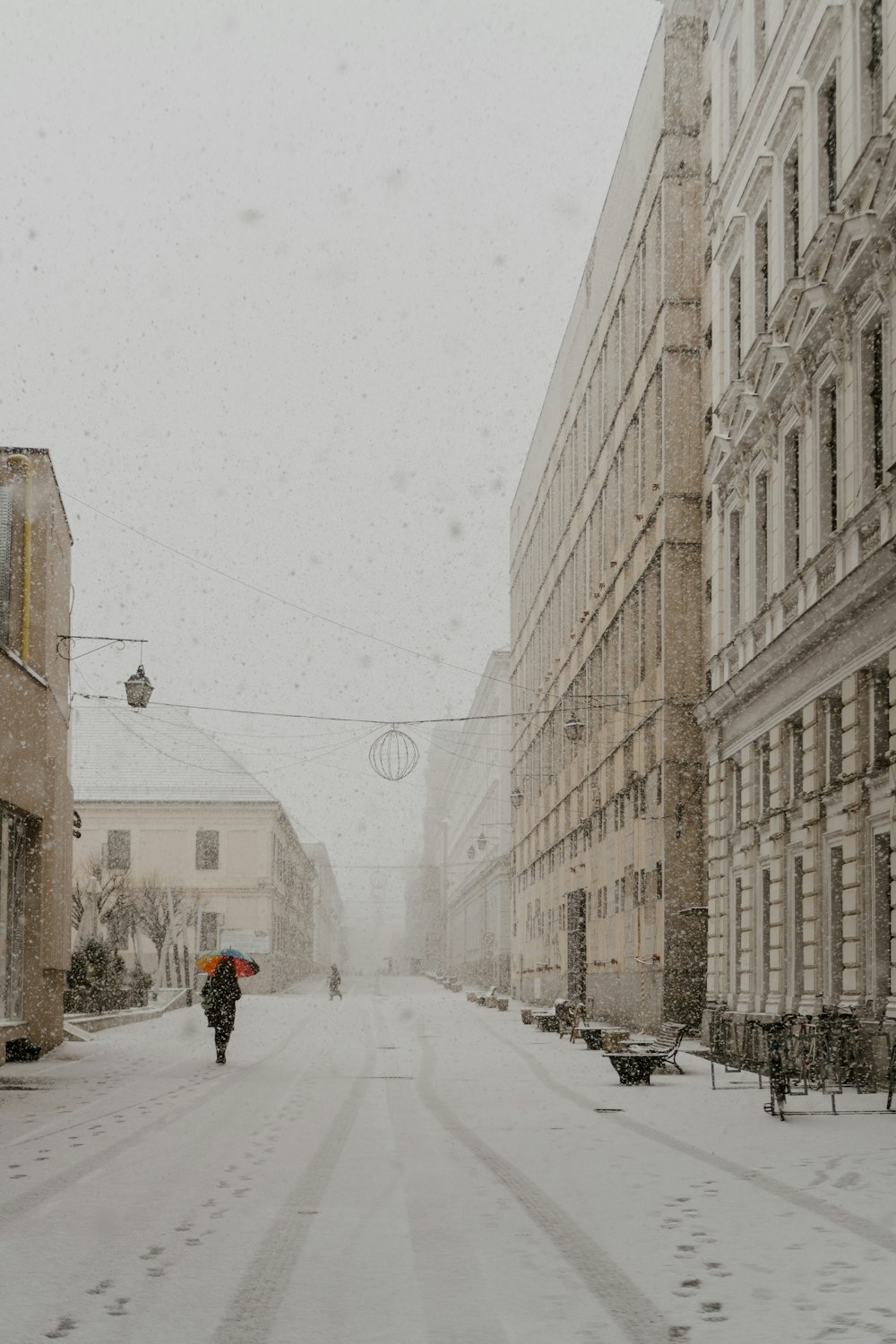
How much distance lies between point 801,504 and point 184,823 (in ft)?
212

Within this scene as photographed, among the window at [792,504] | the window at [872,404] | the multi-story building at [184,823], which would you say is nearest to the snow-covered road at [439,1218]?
the window at [872,404]

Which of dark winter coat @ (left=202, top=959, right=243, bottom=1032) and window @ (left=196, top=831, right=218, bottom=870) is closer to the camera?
dark winter coat @ (left=202, top=959, right=243, bottom=1032)

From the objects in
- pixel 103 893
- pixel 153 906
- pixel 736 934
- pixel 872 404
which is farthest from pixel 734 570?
pixel 153 906

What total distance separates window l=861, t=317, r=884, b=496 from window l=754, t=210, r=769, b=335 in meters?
5.37

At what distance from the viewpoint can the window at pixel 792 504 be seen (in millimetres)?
24672

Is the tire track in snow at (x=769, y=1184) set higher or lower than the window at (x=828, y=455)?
lower

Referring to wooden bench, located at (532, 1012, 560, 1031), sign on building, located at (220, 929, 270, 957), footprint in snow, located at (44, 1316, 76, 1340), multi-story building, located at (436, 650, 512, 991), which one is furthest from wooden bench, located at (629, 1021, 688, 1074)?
sign on building, located at (220, 929, 270, 957)

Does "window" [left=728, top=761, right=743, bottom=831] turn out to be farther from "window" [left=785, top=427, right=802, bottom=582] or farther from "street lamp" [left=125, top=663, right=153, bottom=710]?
"street lamp" [left=125, top=663, right=153, bottom=710]

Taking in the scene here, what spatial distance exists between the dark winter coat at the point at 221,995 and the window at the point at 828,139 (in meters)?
13.7

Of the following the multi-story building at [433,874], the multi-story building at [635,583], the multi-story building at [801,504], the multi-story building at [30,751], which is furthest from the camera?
the multi-story building at [433,874]

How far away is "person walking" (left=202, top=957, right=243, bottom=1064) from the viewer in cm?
2520

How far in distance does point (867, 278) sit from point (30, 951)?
15662mm

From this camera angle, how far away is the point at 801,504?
2411 centimetres

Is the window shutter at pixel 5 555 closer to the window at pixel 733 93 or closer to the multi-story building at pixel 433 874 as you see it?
the window at pixel 733 93
